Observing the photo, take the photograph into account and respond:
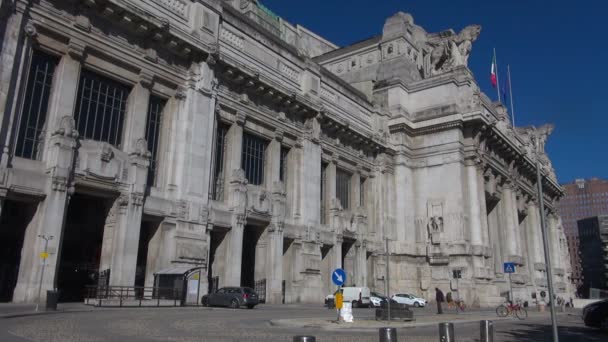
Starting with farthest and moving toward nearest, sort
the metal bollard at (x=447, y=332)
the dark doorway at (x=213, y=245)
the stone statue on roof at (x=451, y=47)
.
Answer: the stone statue on roof at (x=451, y=47), the dark doorway at (x=213, y=245), the metal bollard at (x=447, y=332)

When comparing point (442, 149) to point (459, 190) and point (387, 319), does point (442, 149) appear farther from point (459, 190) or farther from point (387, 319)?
point (387, 319)

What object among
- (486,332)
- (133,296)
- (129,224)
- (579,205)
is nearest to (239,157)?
(129,224)

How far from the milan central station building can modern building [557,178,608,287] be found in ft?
379

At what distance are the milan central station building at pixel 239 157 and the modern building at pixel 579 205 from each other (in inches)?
4547

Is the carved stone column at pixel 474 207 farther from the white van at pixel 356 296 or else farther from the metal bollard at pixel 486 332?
the metal bollard at pixel 486 332

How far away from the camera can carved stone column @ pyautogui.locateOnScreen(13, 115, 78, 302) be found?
1902cm

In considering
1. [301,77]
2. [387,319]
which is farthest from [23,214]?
[301,77]

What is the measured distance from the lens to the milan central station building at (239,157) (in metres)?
21.0

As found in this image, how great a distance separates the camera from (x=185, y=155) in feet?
84.3

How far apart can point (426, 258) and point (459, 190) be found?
629cm

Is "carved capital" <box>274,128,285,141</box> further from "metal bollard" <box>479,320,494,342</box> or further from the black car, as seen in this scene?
"metal bollard" <box>479,320,494,342</box>

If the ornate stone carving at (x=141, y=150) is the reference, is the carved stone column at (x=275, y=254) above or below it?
below

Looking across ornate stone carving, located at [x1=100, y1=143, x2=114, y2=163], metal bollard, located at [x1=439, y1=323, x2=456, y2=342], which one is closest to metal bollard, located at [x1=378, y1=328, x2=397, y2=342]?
metal bollard, located at [x1=439, y1=323, x2=456, y2=342]

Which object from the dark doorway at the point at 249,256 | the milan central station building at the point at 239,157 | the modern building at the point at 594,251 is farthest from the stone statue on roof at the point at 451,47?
the modern building at the point at 594,251
